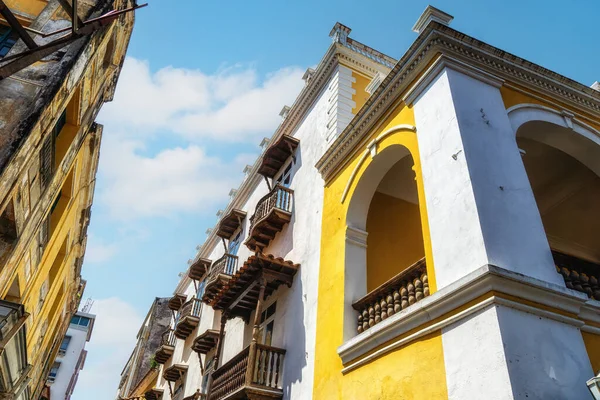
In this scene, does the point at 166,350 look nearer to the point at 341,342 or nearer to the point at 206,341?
the point at 206,341

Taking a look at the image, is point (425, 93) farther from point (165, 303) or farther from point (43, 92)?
point (165, 303)

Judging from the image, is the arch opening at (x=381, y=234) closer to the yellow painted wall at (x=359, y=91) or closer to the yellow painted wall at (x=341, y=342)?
the yellow painted wall at (x=341, y=342)

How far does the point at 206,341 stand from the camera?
1600 cm

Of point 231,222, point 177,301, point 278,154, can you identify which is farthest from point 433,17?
point 177,301

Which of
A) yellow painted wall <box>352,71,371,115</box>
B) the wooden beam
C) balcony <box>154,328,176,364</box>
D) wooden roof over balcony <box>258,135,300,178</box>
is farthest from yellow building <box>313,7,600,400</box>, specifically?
balcony <box>154,328,176,364</box>

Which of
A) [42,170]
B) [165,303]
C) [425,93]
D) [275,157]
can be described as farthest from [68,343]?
[425,93]

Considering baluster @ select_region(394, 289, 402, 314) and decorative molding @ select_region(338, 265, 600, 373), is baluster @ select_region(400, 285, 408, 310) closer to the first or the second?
baluster @ select_region(394, 289, 402, 314)

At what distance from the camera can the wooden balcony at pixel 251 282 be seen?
37.1 feet

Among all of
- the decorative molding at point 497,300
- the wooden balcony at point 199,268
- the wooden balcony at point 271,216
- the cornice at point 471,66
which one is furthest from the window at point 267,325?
the wooden balcony at point 199,268

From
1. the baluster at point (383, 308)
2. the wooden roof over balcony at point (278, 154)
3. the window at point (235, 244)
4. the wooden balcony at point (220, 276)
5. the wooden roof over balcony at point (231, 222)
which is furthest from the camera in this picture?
the wooden roof over balcony at point (231, 222)

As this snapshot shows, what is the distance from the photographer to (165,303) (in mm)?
38062

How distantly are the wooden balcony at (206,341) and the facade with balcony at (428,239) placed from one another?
0.71 meters

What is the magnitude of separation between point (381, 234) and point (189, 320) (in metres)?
12.5

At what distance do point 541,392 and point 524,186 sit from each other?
124 inches
